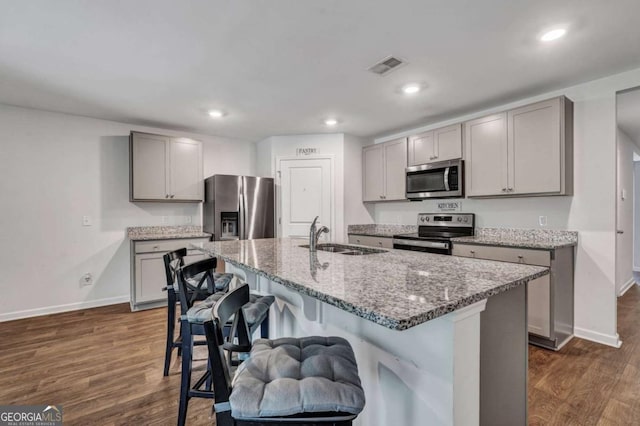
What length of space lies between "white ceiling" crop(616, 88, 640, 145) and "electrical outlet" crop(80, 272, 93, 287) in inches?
236

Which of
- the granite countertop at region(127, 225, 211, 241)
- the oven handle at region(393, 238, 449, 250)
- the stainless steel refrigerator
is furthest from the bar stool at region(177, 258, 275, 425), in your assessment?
the stainless steel refrigerator

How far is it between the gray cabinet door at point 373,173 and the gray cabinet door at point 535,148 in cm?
174

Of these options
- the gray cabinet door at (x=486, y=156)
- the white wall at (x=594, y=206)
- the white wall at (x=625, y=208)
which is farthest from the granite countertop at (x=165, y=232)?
→ the white wall at (x=625, y=208)

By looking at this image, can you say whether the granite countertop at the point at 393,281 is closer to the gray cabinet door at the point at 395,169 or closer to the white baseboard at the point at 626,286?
the gray cabinet door at the point at 395,169

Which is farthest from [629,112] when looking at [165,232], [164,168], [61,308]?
[61,308]

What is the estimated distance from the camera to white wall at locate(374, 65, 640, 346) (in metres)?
2.66

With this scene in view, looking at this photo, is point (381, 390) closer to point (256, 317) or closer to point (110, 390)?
point (256, 317)

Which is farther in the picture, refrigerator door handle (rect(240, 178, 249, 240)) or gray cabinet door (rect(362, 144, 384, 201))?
gray cabinet door (rect(362, 144, 384, 201))

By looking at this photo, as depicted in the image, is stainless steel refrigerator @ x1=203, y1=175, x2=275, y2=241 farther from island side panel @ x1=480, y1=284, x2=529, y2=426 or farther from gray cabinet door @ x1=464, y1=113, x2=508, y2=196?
island side panel @ x1=480, y1=284, x2=529, y2=426

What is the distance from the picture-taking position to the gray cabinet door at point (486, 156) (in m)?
3.09

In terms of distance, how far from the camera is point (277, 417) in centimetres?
81

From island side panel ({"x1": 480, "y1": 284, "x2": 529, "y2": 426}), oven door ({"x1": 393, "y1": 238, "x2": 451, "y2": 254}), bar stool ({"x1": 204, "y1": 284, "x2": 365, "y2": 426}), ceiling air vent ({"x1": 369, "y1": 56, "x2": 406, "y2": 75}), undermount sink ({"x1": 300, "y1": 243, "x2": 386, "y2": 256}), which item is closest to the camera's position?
bar stool ({"x1": 204, "y1": 284, "x2": 365, "y2": 426})

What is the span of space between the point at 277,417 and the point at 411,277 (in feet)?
2.26

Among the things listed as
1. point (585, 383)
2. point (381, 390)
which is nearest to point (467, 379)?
point (381, 390)
